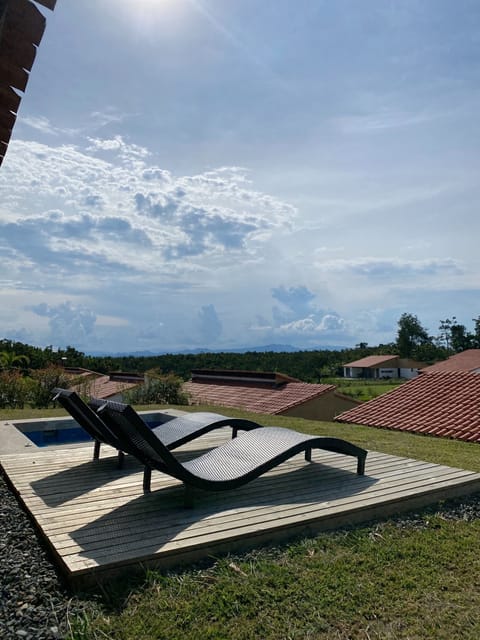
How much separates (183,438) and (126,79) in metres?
6.70

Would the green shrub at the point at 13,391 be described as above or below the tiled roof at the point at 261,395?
below

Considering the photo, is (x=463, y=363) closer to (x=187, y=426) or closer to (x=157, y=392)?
(x=157, y=392)

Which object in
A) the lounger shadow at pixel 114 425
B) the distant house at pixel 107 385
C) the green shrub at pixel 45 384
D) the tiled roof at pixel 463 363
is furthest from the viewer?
the tiled roof at pixel 463 363

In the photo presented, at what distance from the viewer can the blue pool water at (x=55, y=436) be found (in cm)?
867

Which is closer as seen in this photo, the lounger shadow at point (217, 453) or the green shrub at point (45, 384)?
the lounger shadow at point (217, 453)

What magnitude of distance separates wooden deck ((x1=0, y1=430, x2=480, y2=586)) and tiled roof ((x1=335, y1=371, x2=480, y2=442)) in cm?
542

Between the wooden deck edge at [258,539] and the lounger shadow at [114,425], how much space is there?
1.37 m

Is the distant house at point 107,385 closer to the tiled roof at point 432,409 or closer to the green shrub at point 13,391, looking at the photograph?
the green shrub at point 13,391

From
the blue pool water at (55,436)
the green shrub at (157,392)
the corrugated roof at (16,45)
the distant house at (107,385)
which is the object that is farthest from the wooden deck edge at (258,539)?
the green shrub at (157,392)

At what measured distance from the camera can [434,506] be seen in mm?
4531

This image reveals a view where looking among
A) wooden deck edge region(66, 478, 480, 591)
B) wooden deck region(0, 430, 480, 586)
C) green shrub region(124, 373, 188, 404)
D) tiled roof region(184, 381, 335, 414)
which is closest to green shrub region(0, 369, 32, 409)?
green shrub region(124, 373, 188, 404)

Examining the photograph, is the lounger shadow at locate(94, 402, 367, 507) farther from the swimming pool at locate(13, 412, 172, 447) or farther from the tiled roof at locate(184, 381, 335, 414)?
the tiled roof at locate(184, 381, 335, 414)

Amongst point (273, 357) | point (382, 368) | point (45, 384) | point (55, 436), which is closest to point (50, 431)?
point (55, 436)

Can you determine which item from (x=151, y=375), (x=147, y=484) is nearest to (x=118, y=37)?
(x=147, y=484)
